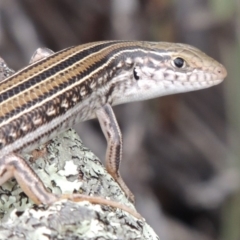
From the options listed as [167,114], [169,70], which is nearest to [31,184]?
[169,70]

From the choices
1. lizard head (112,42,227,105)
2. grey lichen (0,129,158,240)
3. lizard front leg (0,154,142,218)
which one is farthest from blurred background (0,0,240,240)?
lizard front leg (0,154,142,218)

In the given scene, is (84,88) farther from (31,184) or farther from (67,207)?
(67,207)

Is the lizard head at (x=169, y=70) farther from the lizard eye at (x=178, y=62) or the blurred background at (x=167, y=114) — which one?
the blurred background at (x=167, y=114)

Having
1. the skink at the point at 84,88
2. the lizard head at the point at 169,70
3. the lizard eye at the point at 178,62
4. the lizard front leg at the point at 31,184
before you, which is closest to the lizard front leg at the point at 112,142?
the skink at the point at 84,88

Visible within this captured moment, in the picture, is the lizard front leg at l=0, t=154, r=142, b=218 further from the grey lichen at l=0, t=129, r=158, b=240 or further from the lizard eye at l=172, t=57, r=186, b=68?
the lizard eye at l=172, t=57, r=186, b=68

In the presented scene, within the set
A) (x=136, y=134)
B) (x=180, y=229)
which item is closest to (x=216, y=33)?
(x=136, y=134)

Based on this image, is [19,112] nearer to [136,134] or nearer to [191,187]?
[136,134]
